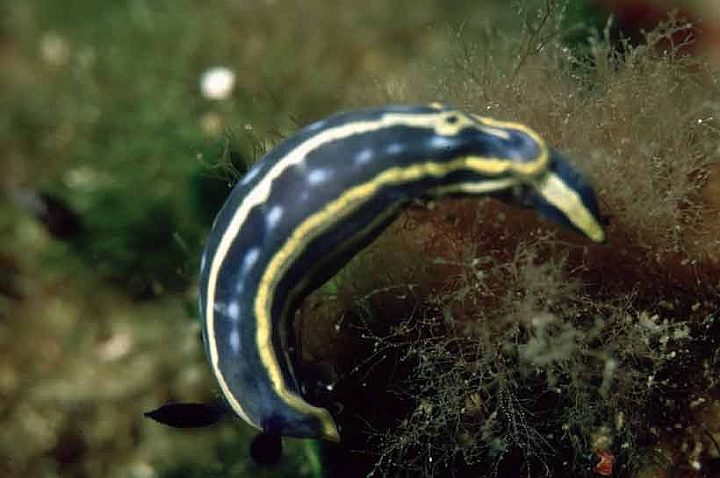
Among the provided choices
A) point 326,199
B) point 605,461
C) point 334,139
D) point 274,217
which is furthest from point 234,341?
point 605,461

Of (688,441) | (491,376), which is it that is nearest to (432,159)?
(491,376)

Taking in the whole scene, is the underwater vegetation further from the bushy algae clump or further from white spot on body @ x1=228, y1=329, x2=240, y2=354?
white spot on body @ x1=228, y1=329, x2=240, y2=354

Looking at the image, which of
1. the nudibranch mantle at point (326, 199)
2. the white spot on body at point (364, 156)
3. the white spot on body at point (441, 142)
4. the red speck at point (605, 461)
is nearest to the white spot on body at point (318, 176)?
the nudibranch mantle at point (326, 199)

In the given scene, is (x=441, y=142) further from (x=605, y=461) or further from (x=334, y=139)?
(x=605, y=461)

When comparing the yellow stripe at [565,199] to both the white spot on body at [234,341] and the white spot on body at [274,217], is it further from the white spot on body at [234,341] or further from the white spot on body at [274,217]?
the white spot on body at [234,341]

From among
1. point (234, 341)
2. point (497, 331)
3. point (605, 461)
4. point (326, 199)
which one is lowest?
point (605, 461)

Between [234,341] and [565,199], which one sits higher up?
[565,199]
